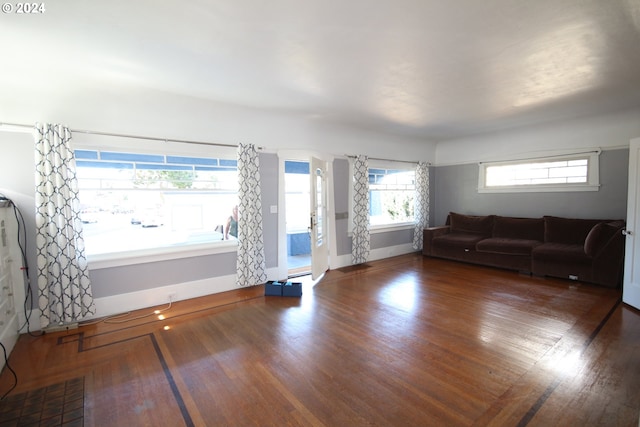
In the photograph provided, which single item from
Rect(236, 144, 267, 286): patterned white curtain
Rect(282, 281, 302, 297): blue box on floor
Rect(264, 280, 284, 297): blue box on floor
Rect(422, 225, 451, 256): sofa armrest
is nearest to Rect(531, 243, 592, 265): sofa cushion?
Rect(422, 225, 451, 256): sofa armrest

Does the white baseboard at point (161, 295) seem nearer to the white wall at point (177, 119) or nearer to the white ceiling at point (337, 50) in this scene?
the white wall at point (177, 119)

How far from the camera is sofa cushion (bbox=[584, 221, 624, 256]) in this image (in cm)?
409

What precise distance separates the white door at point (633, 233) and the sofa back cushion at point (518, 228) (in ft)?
5.87

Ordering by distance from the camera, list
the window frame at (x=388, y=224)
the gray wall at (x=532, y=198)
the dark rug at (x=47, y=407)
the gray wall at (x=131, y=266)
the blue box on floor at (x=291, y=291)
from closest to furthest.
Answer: the dark rug at (x=47, y=407) < the gray wall at (x=131, y=266) < the blue box on floor at (x=291, y=291) < the gray wall at (x=532, y=198) < the window frame at (x=388, y=224)

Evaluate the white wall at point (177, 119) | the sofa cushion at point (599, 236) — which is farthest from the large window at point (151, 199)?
the sofa cushion at point (599, 236)

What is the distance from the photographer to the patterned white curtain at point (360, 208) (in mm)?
5477

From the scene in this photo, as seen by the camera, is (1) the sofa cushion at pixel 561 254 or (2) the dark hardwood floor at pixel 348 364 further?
(1) the sofa cushion at pixel 561 254

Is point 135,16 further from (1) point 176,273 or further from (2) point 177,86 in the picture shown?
(1) point 176,273

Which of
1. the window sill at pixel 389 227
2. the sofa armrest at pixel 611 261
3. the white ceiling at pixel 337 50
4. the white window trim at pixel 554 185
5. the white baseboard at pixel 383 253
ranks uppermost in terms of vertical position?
the white ceiling at pixel 337 50

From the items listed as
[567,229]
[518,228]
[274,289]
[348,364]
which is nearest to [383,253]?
[518,228]

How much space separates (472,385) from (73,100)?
4593mm

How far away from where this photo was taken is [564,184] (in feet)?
17.1

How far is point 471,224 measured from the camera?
20.1 ft

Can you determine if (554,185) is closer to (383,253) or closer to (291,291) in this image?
(383,253)
